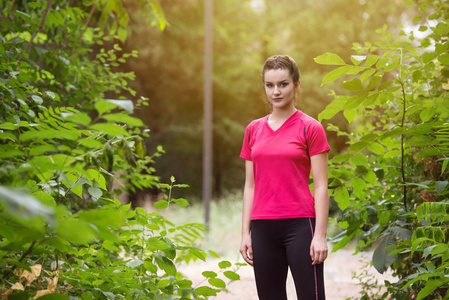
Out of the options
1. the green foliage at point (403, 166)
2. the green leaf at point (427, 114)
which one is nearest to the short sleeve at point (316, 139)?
the green foliage at point (403, 166)

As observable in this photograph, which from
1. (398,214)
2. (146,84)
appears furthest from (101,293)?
(146,84)

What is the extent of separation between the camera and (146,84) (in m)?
24.8

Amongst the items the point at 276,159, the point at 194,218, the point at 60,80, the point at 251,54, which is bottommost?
Answer: the point at 276,159

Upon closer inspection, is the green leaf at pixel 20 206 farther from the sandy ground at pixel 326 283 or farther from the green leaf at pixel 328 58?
the sandy ground at pixel 326 283

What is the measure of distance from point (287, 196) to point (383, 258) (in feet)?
2.20

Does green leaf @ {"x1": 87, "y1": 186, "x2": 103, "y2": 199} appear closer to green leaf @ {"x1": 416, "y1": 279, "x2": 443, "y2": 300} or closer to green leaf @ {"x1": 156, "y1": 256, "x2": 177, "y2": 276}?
green leaf @ {"x1": 156, "y1": 256, "x2": 177, "y2": 276}

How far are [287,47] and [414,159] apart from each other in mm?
24937

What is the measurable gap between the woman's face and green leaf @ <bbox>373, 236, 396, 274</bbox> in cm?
100

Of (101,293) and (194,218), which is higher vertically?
(194,218)

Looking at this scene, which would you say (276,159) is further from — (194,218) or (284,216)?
(194,218)

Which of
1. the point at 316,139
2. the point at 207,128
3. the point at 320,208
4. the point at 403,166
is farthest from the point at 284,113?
the point at 207,128

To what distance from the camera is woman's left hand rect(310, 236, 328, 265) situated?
281 cm

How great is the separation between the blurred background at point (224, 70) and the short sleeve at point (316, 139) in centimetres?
2065

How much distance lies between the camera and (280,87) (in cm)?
308
